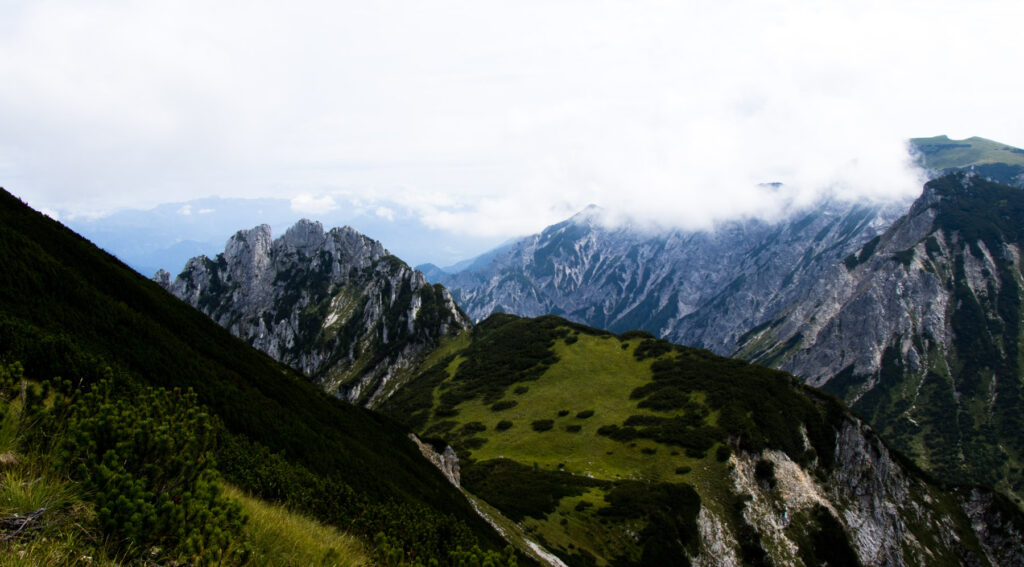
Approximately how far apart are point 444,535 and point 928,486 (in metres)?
116

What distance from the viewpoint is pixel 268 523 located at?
8359 millimetres

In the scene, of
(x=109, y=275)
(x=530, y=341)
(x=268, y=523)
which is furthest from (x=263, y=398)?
(x=530, y=341)

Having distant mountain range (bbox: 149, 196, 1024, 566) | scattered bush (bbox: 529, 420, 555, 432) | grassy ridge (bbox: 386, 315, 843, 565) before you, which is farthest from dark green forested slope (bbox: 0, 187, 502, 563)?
scattered bush (bbox: 529, 420, 555, 432)

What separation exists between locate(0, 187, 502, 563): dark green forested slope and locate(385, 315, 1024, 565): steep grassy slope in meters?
23.1

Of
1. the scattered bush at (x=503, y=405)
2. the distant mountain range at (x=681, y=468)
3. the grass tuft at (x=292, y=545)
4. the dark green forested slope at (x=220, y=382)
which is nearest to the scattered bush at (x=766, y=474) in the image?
the distant mountain range at (x=681, y=468)

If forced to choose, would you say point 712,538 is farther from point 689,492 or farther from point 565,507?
point 565,507

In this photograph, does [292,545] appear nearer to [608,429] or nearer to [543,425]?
[608,429]

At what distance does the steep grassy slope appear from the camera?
55.1 metres

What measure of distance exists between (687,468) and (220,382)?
60343 millimetres

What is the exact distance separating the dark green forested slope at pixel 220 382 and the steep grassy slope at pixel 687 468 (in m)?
23.1

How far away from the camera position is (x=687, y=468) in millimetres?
66312

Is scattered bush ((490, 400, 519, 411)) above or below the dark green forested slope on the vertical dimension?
below

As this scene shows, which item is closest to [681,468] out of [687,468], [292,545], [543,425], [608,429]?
[687,468]

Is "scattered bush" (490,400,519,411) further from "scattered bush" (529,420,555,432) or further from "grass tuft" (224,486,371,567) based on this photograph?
"grass tuft" (224,486,371,567)
